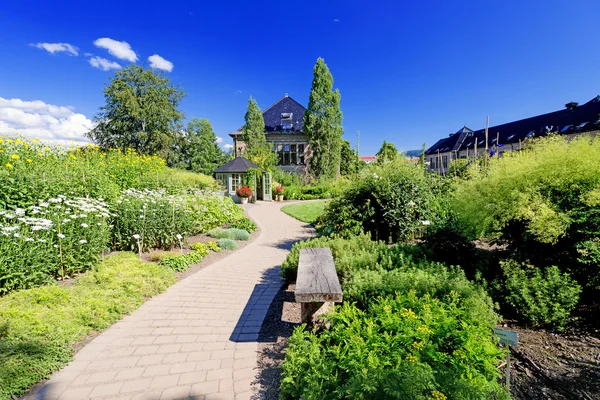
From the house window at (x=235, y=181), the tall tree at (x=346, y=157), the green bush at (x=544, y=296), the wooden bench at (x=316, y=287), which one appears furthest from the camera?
the tall tree at (x=346, y=157)

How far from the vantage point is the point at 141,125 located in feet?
91.7

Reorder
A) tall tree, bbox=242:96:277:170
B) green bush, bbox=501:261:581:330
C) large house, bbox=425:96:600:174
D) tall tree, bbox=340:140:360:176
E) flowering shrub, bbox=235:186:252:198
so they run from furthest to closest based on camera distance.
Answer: tall tree, bbox=340:140:360:176, tall tree, bbox=242:96:277:170, large house, bbox=425:96:600:174, flowering shrub, bbox=235:186:252:198, green bush, bbox=501:261:581:330

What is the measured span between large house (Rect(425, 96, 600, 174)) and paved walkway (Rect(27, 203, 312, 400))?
13585 mm

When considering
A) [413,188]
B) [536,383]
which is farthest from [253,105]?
[536,383]

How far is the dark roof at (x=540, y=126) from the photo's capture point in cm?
2306

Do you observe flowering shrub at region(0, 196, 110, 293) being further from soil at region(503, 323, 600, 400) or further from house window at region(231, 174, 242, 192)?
house window at region(231, 174, 242, 192)

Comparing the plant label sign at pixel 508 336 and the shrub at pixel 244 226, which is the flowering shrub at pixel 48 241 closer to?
the shrub at pixel 244 226

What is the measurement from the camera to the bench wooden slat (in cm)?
288

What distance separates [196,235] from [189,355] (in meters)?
6.38

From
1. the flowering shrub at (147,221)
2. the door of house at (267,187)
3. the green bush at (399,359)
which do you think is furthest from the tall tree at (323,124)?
the green bush at (399,359)

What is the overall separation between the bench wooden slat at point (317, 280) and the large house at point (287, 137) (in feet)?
82.3

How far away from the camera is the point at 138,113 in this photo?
86.3 ft

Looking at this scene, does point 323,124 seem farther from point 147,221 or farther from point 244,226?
point 147,221

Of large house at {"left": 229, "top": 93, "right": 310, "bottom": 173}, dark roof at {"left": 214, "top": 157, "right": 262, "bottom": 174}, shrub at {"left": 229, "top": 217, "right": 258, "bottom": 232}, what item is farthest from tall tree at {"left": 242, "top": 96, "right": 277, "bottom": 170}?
shrub at {"left": 229, "top": 217, "right": 258, "bottom": 232}
